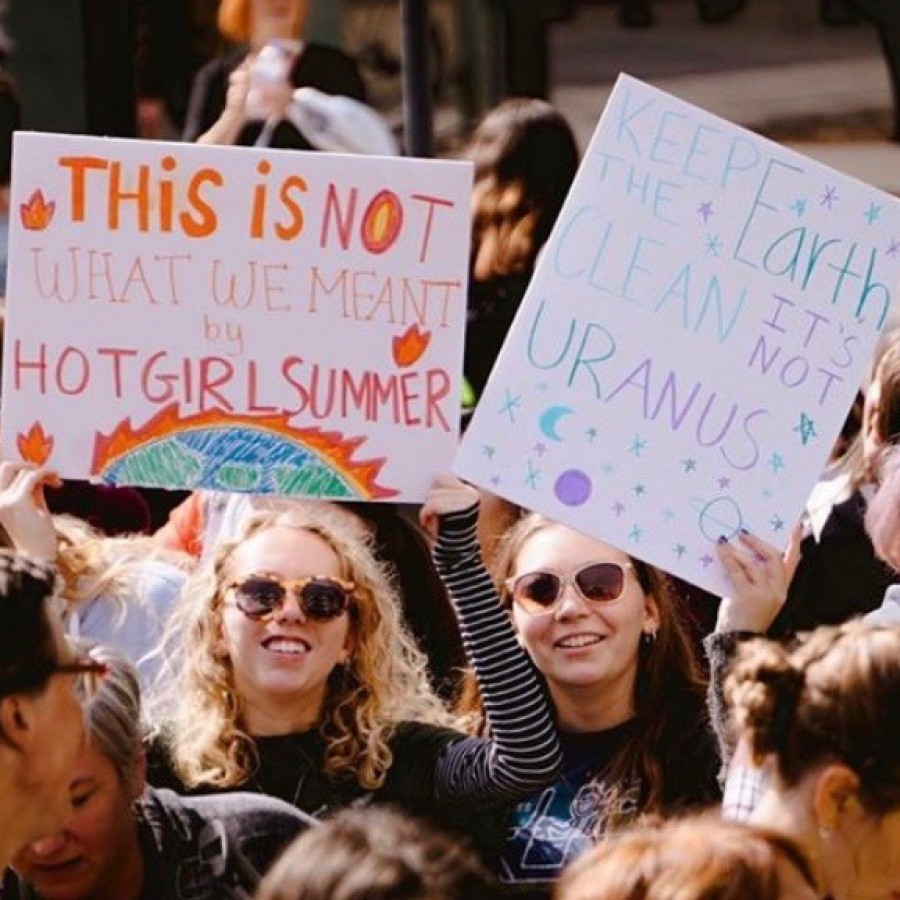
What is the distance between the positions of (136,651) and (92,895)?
1.00 m

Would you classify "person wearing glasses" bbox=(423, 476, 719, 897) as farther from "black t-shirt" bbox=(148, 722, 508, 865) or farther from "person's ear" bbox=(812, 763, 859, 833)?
"person's ear" bbox=(812, 763, 859, 833)

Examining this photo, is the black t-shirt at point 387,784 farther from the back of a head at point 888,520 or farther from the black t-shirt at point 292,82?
the black t-shirt at point 292,82

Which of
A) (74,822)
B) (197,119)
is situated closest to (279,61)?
(197,119)

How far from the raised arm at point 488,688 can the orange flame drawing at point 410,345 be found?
23 cm

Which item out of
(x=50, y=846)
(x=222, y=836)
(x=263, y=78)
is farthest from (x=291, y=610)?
(x=263, y=78)

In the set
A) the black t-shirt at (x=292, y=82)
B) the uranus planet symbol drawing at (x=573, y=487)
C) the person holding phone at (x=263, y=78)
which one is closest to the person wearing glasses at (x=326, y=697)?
the uranus planet symbol drawing at (x=573, y=487)

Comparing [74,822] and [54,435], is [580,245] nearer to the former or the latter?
[54,435]

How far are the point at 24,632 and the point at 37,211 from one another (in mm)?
1172

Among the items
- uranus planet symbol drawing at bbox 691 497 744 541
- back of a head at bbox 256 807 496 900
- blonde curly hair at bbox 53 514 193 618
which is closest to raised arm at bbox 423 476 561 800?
uranus planet symbol drawing at bbox 691 497 744 541

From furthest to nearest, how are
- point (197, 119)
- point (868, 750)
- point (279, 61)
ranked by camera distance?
point (197, 119) < point (279, 61) < point (868, 750)

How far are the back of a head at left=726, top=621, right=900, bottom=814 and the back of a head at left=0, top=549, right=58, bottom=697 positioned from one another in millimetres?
855

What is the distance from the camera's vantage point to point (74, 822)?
3.81 metres

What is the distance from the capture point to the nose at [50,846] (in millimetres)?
3795

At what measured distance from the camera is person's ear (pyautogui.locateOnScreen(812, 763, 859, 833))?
11.2 ft
